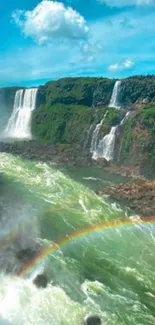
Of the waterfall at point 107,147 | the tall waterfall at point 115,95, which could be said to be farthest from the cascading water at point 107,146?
the tall waterfall at point 115,95

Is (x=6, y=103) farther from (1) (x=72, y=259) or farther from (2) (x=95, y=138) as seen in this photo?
(1) (x=72, y=259)

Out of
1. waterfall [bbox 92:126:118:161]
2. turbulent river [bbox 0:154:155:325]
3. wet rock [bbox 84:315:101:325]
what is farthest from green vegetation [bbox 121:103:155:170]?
wet rock [bbox 84:315:101:325]

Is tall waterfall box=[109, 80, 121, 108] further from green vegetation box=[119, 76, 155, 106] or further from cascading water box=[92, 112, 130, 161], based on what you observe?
cascading water box=[92, 112, 130, 161]

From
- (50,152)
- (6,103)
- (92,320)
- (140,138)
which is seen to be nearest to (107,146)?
(140,138)

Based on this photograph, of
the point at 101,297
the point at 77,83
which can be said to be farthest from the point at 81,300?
the point at 77,83

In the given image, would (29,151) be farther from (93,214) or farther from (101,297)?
(101,297)

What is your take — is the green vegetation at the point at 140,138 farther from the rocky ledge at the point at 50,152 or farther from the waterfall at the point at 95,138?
the rocky ledge at the point at 50,152
